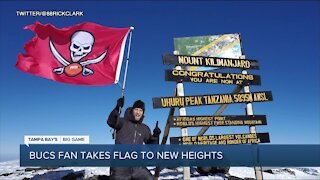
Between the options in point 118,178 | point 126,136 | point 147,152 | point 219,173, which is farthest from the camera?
point 219,173

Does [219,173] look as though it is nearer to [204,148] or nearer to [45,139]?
[204,148]

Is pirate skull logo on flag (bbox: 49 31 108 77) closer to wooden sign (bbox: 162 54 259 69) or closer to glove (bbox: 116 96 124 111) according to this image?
glove (bbox: 116 96 124 111)

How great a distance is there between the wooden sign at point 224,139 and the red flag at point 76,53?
2.37 meters

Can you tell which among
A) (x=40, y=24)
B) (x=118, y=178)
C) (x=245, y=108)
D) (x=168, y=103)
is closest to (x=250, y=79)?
(x=245, y=108)

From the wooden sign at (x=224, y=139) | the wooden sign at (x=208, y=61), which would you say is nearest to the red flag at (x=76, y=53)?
the wooden sign at (x=208, y=61)

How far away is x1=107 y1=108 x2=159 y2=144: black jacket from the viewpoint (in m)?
6.59

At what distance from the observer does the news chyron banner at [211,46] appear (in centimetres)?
964

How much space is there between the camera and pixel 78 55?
8281mm

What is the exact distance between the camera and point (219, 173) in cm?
1061

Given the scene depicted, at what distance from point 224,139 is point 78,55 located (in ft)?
14.4

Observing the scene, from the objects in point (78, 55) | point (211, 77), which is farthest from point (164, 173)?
point (78, 55)

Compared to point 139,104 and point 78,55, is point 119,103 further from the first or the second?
point 78,55

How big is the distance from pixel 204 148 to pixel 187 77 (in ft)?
6.42

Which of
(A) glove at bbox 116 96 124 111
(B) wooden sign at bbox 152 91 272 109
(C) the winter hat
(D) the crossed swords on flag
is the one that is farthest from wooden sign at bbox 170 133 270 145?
(D) the crossed swords on flag
